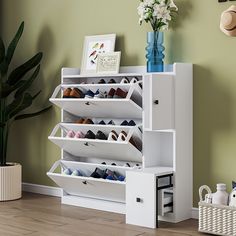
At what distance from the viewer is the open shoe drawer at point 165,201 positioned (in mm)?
3666

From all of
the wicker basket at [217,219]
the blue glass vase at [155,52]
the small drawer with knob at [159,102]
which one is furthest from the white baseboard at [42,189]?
the wicker basket at [217,219]

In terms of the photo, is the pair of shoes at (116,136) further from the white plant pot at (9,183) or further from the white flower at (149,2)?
the white plant pot at (9,183)

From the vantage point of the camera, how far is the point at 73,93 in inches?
163

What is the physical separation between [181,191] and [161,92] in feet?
2.32

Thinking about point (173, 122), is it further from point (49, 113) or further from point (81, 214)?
point (49, 113)

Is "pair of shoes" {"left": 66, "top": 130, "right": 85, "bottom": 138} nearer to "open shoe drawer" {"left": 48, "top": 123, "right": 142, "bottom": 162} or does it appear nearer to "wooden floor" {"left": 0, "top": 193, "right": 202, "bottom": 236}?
"open shoe drawer" {"left": 48, "top": 123, "right": 142, "bottom": 162}

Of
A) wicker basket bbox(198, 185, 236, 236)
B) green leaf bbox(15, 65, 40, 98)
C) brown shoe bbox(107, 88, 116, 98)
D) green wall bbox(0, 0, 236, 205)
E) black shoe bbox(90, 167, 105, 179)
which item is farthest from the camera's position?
green leaf bbox(15, 65, 40, 98)

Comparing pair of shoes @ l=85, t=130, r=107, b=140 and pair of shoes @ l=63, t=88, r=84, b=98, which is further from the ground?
pair of shoes @ l=63, t=88, r=84, b=98

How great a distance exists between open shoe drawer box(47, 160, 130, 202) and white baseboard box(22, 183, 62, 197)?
0.32m

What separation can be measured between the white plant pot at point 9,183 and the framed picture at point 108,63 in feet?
3.79

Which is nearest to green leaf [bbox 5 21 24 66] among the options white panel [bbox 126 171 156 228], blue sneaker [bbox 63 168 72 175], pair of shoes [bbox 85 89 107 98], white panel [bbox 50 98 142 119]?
white panel [bbox 50 98 142 119]

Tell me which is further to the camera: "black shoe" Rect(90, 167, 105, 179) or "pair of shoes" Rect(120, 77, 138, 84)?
"black shoe" Rect(90, 167, 105, 179)

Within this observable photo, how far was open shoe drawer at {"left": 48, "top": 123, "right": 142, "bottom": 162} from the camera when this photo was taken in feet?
12.7

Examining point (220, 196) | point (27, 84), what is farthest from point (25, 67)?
point (220, 196)
